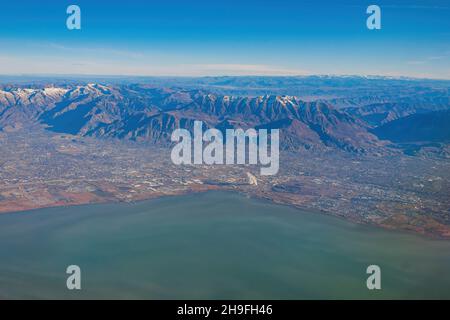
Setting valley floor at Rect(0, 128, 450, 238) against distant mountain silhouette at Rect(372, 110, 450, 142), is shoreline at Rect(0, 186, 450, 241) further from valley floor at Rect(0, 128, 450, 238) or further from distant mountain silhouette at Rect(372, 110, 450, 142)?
distant mountain silhouette at Rect(372, 110, 450, 142)

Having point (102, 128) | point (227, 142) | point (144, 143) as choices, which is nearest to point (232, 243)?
point (227, 142)

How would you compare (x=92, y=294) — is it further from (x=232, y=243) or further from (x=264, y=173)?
(x=264, y=173)

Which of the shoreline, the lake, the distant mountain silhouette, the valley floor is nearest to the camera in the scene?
the lake

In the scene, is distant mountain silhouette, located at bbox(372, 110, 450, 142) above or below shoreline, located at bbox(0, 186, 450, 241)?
above

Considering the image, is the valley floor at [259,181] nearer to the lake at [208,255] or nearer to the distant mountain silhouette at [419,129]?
the lake at [208,255]

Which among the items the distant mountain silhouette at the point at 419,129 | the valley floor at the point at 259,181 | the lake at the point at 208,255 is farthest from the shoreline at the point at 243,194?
the distant mountain silhouette at the point at 419,129

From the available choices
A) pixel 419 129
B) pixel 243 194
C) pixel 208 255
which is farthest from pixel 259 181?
pixel 419 129

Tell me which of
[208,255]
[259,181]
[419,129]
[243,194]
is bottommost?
[208,255]

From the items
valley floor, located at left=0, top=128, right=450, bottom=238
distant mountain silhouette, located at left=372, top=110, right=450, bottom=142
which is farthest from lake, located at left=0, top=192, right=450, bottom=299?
distant mountain silhouette, located at left=372, top=110, right=450, bottom=142

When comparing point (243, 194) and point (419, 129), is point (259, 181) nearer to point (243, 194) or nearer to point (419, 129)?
point (243, 194)
